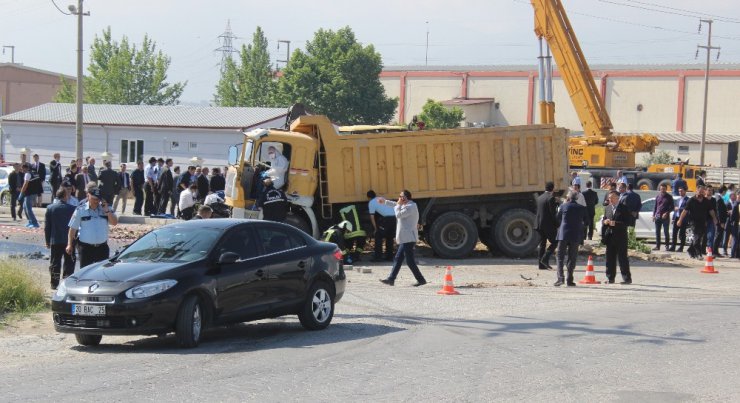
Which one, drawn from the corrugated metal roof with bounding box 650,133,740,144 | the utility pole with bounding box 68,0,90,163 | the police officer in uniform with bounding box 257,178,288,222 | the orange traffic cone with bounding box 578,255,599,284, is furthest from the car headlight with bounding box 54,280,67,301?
the corrugated metal roof with bounding box 650,133,740,144

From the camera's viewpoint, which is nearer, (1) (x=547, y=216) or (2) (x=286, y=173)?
(1) (x=547, y=216)

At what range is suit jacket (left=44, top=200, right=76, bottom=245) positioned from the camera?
15258 mm

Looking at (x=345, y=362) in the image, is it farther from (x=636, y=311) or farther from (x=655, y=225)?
(x=655, y=225)

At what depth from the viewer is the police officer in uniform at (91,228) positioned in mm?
14578

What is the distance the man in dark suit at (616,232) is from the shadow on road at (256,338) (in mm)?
6865

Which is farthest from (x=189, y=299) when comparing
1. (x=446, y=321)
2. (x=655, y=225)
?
(x=655, y=225)

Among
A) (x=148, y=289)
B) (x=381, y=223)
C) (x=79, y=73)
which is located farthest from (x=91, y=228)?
(x=79, y=73)

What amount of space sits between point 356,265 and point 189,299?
34.8 feet

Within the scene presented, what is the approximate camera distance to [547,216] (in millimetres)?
21266

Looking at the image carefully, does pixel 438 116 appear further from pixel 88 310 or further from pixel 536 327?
pixel 88 310

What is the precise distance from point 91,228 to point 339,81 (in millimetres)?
57463

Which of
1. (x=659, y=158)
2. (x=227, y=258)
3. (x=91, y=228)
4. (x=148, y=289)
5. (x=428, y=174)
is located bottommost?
(x=148, y=289)

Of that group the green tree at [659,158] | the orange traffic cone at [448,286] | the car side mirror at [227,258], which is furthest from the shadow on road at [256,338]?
the green tree at [659,158]

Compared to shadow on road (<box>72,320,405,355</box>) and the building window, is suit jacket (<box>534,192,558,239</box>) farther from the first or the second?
the building window
